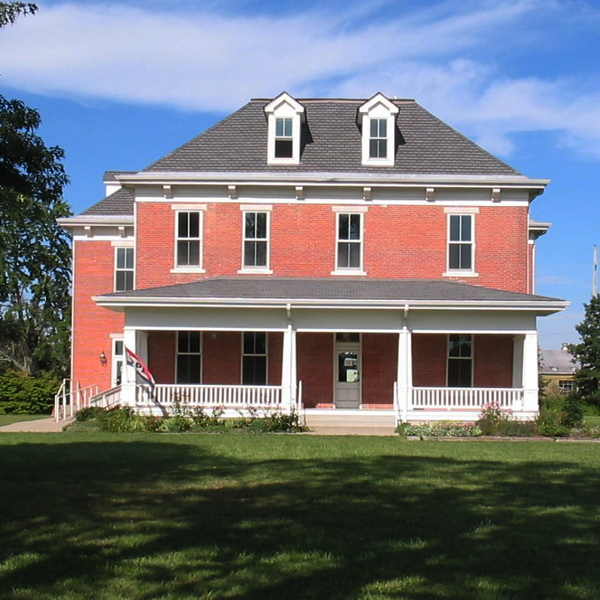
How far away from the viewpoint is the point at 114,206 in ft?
107

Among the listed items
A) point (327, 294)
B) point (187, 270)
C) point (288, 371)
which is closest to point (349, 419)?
point (288, 371)

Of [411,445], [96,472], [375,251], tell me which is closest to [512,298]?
[375,251]

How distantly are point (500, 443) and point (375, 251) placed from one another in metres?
9.24

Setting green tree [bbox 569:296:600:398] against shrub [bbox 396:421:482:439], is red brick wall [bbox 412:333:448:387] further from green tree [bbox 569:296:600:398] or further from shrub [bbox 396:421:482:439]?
green tree [bbox 569:296:600:398]

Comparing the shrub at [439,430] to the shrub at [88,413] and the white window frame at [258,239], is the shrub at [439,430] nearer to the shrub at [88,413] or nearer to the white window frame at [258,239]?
the white window frame at [258,239]

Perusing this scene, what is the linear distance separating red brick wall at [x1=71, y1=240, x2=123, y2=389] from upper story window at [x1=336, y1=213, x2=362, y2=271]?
9.39 m

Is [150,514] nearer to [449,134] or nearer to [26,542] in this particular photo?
[26,542]

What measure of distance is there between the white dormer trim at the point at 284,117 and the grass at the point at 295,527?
14.6 m

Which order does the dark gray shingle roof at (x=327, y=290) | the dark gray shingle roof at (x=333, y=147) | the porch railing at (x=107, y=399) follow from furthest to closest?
the dark gray shingle roof at (x=333, y=147) → the porch railing at (x=107, y=399) → the dark gray shingle roof at (x=327, y=290)

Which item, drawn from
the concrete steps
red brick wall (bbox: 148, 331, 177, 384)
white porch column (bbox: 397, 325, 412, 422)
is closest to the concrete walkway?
red brick wall (bbox: 148, 331, 177, 384)

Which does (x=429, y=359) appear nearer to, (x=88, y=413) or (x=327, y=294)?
(x=327, y=294)

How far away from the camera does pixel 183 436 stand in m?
20.8

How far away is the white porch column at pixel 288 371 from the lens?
23.8 meters

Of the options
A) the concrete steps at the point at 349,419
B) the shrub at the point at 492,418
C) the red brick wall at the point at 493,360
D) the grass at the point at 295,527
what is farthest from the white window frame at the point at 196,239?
the grass at the point at 295,527
